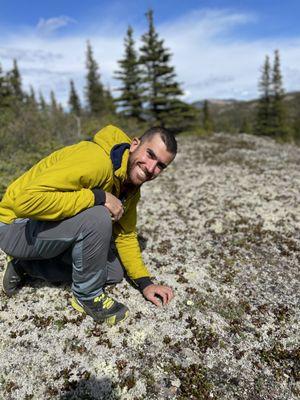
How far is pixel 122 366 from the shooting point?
4.15 meters

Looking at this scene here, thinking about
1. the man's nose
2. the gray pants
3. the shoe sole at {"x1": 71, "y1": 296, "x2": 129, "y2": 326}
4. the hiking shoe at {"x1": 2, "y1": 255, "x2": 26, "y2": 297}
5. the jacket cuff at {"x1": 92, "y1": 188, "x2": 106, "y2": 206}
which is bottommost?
the shoe sole at {"x1": 71, "y1": 296, "x2": 129, "y2": 326}

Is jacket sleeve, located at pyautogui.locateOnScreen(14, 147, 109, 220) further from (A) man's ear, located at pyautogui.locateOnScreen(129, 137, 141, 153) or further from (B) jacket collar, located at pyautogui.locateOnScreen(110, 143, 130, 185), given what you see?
(A) man's ear, located at pyautogui.locateOnScreen(129, 137, 141, 153)

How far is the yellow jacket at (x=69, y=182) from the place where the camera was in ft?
11.7

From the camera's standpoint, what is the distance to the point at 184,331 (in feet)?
15.6

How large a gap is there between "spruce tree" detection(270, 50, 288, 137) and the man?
172 ft

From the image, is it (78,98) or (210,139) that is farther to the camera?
(78,98)

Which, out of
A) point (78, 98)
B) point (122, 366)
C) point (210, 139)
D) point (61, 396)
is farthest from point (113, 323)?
point (78, 98)

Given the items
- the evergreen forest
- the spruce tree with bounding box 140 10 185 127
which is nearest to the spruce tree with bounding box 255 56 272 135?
the evergreen forest

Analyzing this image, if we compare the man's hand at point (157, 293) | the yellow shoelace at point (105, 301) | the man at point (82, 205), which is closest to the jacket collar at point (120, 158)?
the man at point (82, 205)

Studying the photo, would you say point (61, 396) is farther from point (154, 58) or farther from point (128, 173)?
point (154, 58)

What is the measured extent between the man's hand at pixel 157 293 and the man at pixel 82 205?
50 cm

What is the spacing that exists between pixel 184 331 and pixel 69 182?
291 centimetres

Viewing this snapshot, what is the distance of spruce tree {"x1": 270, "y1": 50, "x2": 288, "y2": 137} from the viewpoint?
2007 inches

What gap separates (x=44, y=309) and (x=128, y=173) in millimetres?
2754
